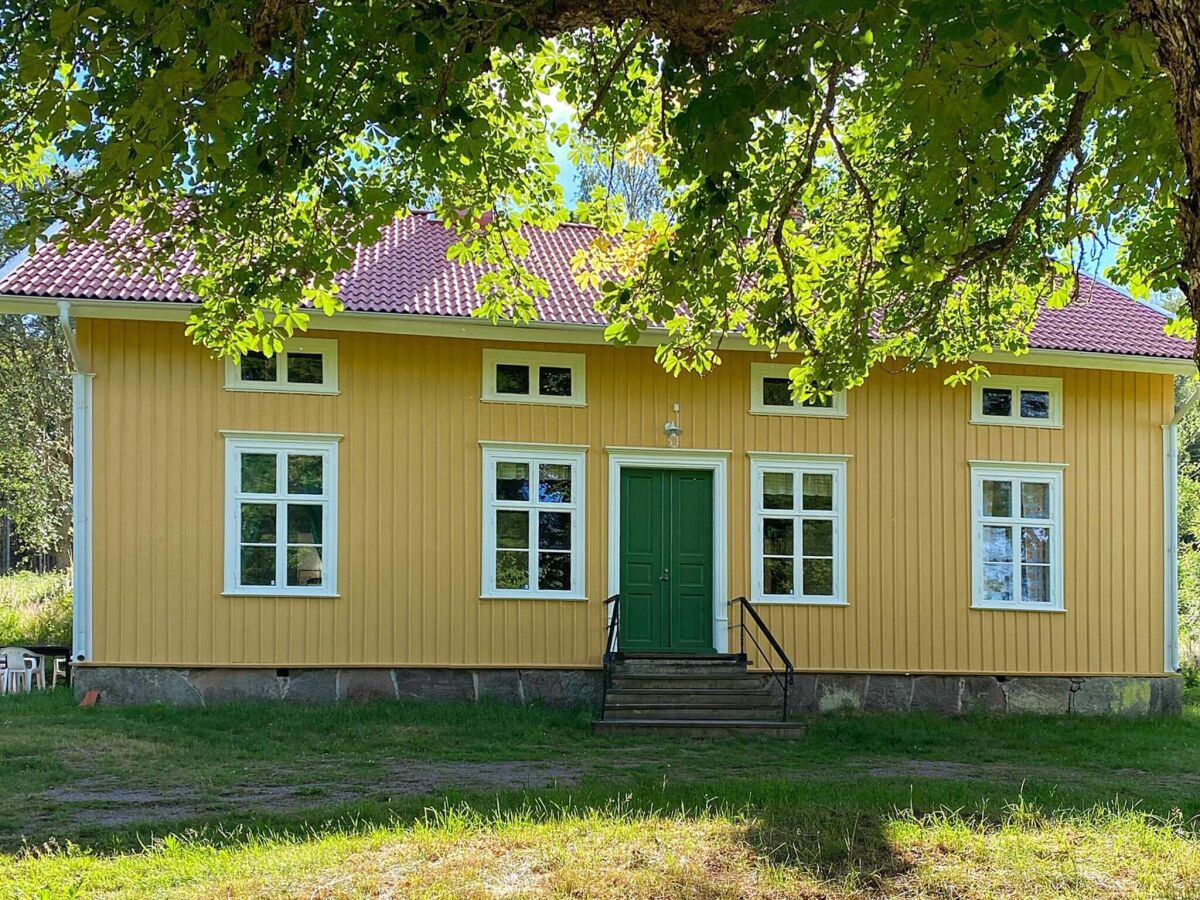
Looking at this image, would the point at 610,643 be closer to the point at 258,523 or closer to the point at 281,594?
the point at 281,594

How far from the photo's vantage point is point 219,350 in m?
8.52

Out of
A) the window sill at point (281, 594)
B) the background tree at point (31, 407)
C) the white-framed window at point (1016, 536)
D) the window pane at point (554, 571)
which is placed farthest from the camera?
the background tree at point (31, 407)

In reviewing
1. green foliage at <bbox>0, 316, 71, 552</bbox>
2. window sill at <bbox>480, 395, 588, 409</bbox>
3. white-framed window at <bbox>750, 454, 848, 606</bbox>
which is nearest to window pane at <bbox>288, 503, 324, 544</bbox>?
window sill at <bbox>480, 395, 588, 409</bbox>

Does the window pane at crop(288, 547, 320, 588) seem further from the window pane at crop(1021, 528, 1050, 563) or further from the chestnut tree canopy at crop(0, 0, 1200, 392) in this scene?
the window pane at crop(1021, 528, 1050, 563)

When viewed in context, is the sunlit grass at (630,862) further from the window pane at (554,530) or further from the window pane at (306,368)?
the window pane at (306,368)

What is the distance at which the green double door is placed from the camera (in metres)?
14.2

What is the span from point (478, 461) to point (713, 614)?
3116mm

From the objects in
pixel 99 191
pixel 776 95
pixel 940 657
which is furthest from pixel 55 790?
pixel 940 657

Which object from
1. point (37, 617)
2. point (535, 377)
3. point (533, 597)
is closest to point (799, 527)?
point (533, 597)

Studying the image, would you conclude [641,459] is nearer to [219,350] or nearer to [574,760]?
[574,760]

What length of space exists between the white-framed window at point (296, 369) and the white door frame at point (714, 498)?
3.11 m

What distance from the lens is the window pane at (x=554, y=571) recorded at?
1399 cm

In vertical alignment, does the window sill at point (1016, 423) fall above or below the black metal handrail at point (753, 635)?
above

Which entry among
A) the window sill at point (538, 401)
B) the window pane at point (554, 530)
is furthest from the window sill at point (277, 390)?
the window pane at point (554, 530)
